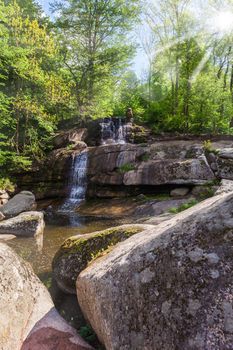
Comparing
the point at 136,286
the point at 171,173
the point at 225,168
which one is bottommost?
the point at 171,173

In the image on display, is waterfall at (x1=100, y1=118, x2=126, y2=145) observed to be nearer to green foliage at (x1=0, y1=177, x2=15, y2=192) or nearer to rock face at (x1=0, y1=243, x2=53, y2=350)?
green foliage at (x1=0, y1=177, x2=15, y2=192)

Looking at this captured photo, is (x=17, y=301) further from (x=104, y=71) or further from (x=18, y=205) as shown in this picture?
(x=104, y=71)

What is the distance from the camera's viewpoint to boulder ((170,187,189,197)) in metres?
12.6

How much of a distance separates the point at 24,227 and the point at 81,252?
5246mm

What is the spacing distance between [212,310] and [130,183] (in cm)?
1216

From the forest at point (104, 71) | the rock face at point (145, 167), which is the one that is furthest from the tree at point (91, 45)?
the rock face at point (145, 167)

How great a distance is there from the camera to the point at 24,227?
29.7ft

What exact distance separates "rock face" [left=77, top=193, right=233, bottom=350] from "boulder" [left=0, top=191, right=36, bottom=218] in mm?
11027

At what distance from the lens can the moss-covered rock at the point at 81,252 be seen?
428 cm

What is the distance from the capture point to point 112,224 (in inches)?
395

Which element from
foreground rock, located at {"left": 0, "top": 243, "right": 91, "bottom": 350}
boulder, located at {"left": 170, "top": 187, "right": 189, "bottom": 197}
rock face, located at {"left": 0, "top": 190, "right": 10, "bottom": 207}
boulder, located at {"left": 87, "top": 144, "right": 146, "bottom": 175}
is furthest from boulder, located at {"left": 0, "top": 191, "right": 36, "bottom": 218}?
foreground rock, located at {"left": 0, "top": 243, "right": 91, "bottom": 350}

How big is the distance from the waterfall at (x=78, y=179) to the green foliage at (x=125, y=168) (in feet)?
8.27

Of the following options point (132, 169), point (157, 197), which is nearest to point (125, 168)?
point (132, 169)

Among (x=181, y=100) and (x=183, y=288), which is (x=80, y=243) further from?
(x=181, y=100)
